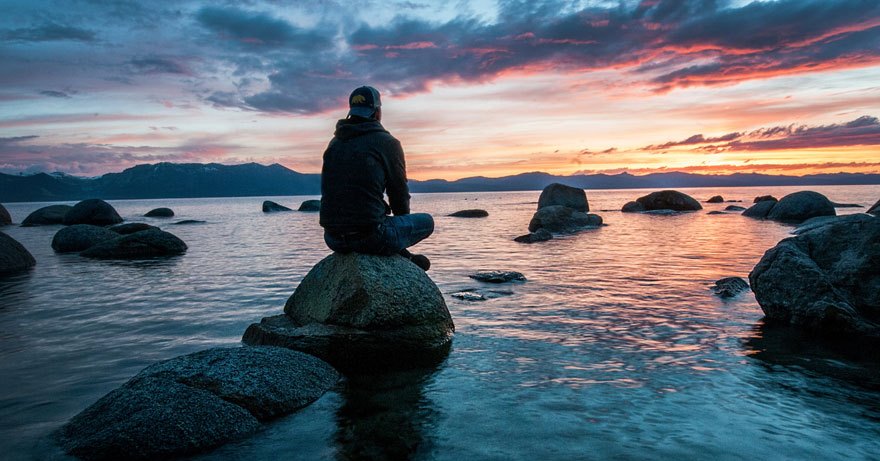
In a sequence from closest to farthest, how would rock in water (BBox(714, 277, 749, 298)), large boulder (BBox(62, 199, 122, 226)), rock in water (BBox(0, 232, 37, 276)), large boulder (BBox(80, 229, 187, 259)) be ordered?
rock in water (BBox(714, 277, 749, 298)), rock in water (BBox(0, 232, 37, 276)), large boulder (BBox(80, 229, 187, 259)), large boulder (BBox(62, 199, 122, 226))

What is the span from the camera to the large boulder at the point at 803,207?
35125 millimetres

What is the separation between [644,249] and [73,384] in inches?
736

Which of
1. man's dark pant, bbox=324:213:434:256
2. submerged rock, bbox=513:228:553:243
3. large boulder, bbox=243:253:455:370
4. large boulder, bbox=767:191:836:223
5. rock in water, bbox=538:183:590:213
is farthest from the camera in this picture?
rock in water, bbox=538:183:590:213

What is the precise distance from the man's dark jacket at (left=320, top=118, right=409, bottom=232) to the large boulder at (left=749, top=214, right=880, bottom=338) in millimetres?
6858

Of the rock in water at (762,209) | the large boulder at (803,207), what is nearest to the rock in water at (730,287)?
the large boulder at (803,207)

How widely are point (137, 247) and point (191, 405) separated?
1843 cm

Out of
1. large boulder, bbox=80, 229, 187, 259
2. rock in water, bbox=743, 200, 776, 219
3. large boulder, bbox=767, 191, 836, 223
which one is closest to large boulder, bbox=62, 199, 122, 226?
large boulder, bbox=80, 229, 187, 259

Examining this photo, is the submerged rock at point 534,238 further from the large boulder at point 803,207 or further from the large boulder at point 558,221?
the large boulder at point 803,207

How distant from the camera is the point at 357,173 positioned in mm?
7344

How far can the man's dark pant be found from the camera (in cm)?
754

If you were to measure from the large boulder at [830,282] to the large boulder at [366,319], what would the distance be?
5731 mm

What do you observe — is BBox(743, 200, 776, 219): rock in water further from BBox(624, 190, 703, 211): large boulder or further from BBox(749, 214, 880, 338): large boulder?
BBox(749, 214, 880, 338): large boulder

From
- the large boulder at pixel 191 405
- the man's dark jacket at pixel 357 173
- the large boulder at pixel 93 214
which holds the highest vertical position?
the man's dark jacket at pixel 357 173

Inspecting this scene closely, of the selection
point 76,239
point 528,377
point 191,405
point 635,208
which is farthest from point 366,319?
point 635,208
